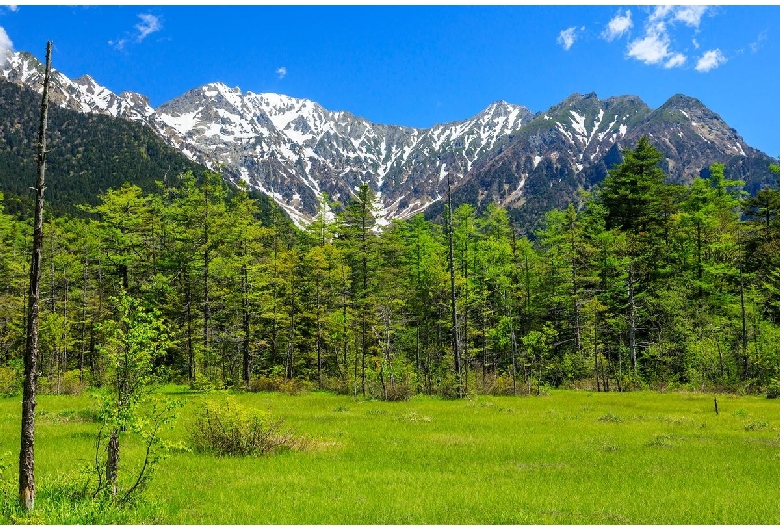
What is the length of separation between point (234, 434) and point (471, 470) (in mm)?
7895

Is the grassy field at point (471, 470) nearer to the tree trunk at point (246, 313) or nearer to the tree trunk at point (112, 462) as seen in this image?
the tree trunk at point (112, 462)

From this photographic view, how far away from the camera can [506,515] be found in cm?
1039

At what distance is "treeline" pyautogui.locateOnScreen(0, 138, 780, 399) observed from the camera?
4247cm

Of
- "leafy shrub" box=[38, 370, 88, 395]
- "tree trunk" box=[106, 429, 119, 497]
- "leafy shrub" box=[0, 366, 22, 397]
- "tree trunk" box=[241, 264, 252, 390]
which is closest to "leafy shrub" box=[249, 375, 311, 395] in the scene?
"tree trunk" box=[241, 264, 252, 390]

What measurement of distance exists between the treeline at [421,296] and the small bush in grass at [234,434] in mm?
19688

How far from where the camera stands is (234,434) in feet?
57.1

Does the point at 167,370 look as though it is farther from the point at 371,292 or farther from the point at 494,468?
the point at 371,292

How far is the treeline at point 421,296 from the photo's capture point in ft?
139

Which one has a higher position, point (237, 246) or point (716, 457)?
point (237, 246)

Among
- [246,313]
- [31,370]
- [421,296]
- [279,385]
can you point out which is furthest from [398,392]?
[31,370]

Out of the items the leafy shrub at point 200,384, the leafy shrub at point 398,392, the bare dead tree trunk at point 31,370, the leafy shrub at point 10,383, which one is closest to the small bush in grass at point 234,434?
the bare dead tree trunk at point 31,370

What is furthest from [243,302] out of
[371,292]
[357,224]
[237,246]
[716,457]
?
[716,457]

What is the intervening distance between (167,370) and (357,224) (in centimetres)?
4546

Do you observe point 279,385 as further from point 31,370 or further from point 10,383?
point 31,370
